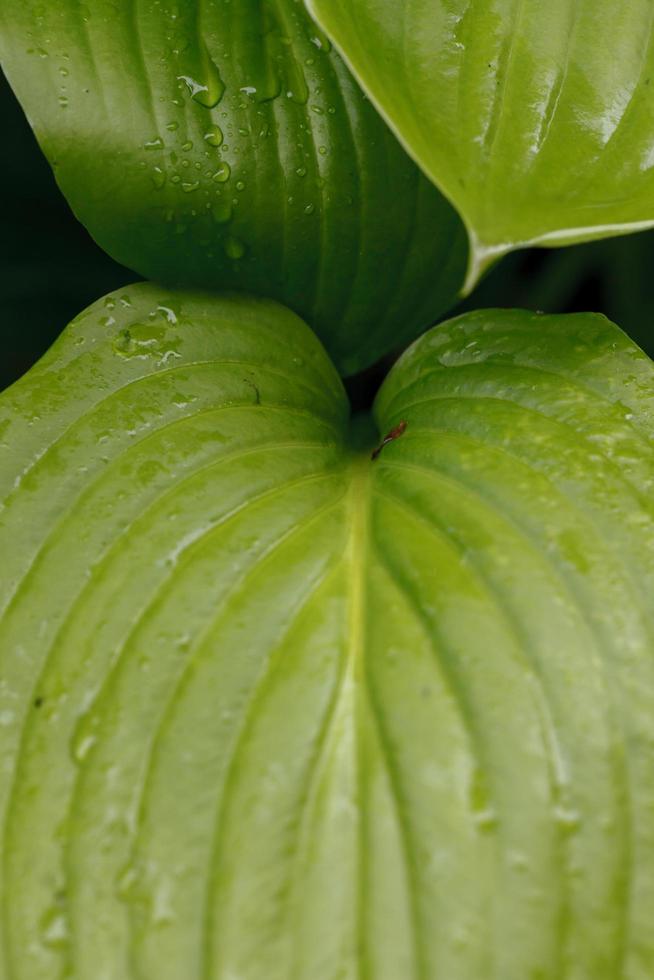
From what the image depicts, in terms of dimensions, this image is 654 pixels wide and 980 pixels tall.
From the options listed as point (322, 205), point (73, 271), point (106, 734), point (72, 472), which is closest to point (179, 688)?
point (106, 734)

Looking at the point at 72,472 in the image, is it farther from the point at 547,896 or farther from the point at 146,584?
the point at 547,896

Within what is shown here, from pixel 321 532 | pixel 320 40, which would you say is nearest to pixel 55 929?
pixel 321 532

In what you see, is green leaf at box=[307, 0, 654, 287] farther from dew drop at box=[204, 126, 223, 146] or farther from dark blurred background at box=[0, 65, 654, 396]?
dark blurred background at box=[0, 65, 654, 396]

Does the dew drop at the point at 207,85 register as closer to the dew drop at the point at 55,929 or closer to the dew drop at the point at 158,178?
the dew drop at the point at 158,178

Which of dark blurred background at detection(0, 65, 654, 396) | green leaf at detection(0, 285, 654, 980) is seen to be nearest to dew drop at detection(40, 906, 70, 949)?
green leaf at detection(0, 285, 654, 980)

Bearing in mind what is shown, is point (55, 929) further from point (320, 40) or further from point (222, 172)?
point (320, 40)
